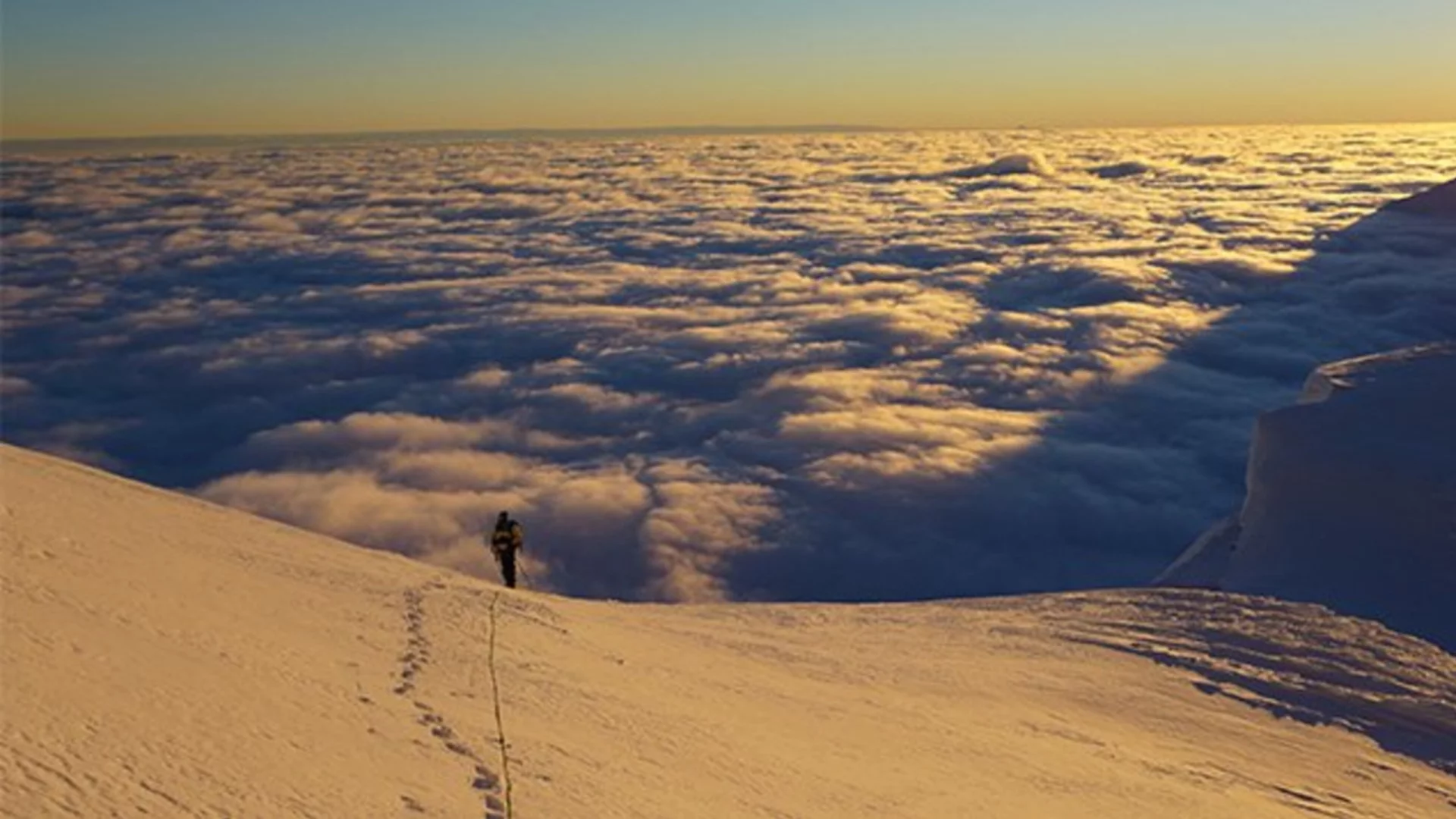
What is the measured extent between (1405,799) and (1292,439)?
706 inches

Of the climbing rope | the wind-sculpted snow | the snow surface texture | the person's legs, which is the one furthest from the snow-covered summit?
the climbing rope

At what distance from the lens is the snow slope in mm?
5609

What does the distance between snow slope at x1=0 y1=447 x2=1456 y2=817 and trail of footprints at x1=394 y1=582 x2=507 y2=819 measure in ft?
0.10

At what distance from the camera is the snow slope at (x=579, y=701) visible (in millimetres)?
5609

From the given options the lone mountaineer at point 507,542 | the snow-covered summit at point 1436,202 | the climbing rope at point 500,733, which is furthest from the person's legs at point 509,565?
the snow-covered summit at point 1436,202

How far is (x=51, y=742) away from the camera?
4.90 m

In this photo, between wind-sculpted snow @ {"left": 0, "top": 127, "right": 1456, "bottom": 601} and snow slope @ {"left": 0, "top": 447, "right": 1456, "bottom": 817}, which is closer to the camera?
snow slope @ {"left": 0, "top": 447, "right": 1456, "bottom": 817}

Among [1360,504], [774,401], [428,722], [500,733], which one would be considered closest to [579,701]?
[500,733]

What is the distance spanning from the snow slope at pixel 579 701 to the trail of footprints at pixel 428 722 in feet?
0.10

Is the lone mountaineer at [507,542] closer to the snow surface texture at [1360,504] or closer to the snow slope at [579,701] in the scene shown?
the snow slope at [579,701]

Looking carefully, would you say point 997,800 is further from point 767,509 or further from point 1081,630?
point 767,509

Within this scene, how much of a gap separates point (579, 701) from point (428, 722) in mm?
1955

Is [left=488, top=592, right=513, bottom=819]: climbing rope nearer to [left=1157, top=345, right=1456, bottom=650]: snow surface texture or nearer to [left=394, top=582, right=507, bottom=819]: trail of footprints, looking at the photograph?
[left=394, top=582, right=507, bottom=819]: trail of footprints

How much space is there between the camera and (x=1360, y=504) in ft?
85.9
